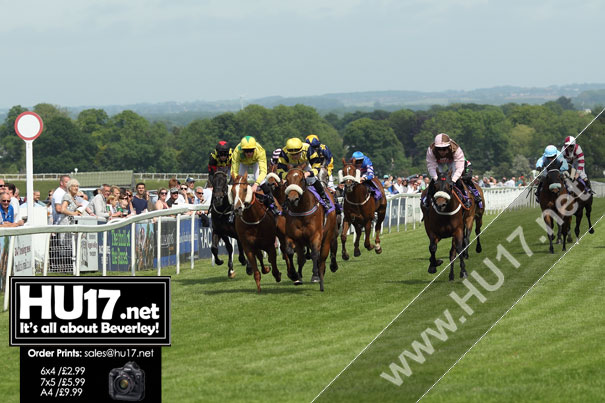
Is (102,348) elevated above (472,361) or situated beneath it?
elevated above

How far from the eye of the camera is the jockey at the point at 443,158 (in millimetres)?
12000

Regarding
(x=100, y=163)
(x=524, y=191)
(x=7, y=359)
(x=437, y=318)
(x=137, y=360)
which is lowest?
(x=100, y=163)

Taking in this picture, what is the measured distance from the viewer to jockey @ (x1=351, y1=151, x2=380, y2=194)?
52.4 ft

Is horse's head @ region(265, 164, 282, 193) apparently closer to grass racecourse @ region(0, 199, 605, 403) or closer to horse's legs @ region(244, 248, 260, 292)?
horse's legs @ region(244, 248, 260, 292)

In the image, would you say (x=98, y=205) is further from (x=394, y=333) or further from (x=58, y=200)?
(x=394, y=333)

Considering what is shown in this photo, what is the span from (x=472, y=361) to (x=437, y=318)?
5263 millimetres

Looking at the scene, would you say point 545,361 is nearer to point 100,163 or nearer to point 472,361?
point 472,361

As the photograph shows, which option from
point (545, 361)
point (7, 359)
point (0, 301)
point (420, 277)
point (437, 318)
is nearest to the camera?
point (437, 318)

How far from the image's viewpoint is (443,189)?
11.9 metres

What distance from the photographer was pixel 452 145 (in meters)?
12.1

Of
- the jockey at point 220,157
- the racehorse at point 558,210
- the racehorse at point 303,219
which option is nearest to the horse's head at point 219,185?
the jockey at point 220,157

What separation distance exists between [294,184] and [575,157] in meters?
9.00

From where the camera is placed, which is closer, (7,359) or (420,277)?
(7,359)

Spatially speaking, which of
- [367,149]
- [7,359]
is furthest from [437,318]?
[367,149]
